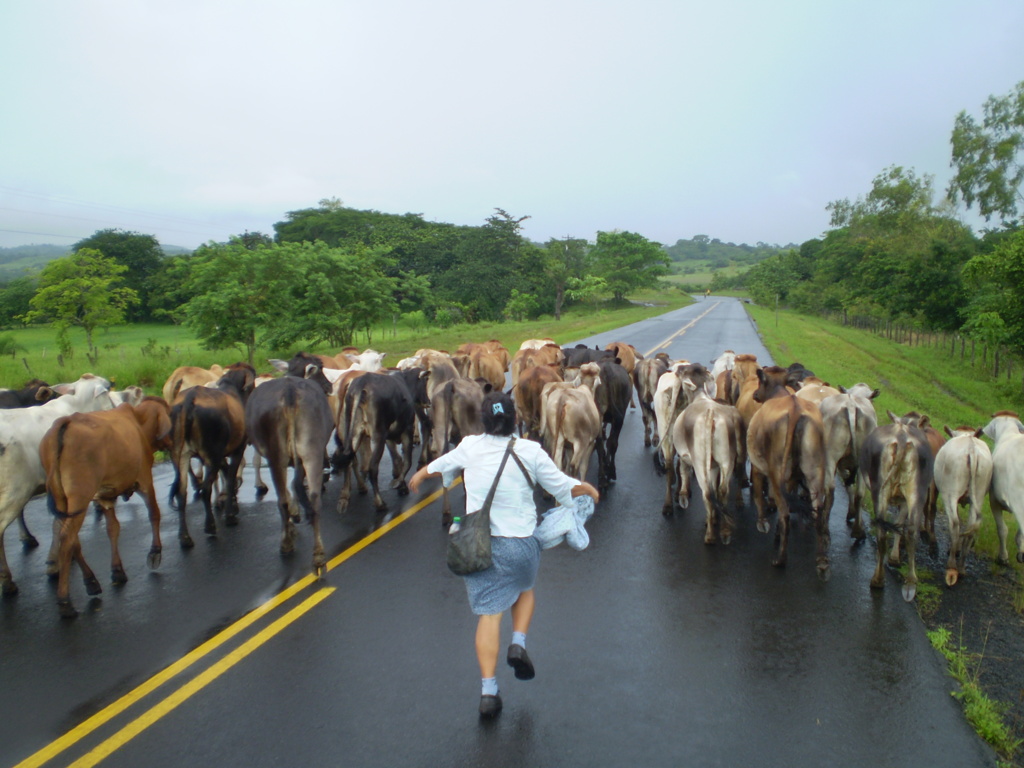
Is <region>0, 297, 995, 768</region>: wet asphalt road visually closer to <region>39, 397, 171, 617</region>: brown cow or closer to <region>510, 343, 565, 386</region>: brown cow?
<region>39, 397, 171, 617</region>: brown cow

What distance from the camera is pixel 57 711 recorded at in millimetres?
4531

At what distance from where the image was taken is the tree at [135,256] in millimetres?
55375

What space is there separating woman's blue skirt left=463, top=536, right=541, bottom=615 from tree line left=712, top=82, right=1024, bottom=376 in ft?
56.8

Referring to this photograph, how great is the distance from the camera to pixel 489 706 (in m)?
4.45

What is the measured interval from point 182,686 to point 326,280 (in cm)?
2140

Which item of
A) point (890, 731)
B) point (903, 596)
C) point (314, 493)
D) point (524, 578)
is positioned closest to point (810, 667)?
point (890, 731)

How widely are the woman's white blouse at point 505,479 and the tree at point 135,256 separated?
185 ft

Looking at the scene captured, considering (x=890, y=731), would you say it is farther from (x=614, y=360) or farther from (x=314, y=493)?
(x=614, y=360)

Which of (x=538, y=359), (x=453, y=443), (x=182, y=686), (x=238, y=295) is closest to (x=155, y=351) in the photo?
(x=238, y=295)

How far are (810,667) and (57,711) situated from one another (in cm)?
502

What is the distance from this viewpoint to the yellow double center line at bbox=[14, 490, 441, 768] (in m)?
4.17

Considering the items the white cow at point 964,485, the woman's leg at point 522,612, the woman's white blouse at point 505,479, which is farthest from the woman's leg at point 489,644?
the white cow at point 964,485

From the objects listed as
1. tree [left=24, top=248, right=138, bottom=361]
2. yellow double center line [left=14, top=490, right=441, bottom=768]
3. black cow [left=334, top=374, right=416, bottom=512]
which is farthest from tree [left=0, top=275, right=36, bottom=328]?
yellow double center line [left=14, top=490, right=441, bottom=768]

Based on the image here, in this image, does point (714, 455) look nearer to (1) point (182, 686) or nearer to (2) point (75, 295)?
(1) point (182, 686)
